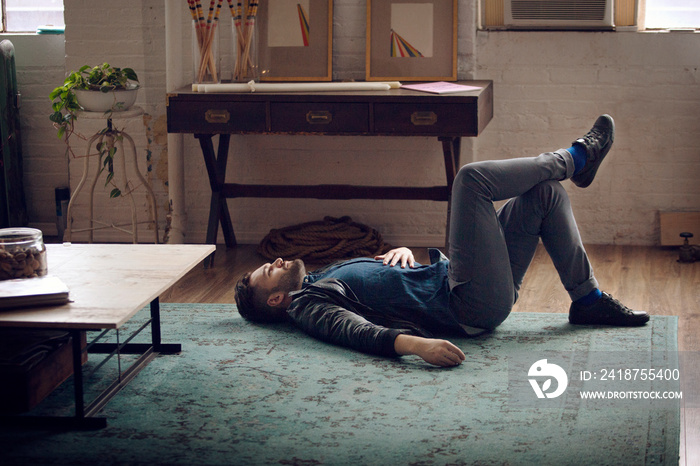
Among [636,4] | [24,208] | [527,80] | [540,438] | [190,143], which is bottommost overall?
[540,438]

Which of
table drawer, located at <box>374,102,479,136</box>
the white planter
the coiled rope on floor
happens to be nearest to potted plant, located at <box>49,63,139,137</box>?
the white planter

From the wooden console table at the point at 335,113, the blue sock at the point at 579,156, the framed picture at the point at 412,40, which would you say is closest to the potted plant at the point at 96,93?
the wooden console table at the point at 335,113

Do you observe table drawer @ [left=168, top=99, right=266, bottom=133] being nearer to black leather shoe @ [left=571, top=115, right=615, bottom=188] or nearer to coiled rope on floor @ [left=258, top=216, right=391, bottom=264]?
coiled rope on floor @ [left=258, top=216, right=391, bottom=264]

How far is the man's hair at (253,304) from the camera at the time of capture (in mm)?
2887

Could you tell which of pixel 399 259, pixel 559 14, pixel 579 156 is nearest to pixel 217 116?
pixel 399 259

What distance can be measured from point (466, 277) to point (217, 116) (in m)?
1.52

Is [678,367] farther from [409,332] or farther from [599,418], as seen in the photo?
[409,332]

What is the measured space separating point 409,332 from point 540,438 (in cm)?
66

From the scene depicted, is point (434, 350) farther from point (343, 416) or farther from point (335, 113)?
point (335, 113)

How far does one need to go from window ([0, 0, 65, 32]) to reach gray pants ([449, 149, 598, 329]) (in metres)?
2.84

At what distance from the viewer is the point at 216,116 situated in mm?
→ 3686

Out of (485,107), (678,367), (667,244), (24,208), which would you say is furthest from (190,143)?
(678,367)

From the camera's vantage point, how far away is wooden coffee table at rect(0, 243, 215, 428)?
1.97 m

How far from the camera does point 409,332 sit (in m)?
2.62
